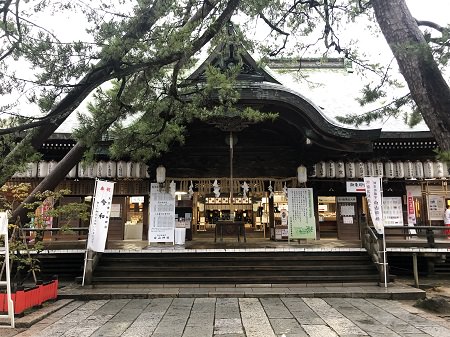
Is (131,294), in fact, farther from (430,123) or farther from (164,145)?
(430,123)

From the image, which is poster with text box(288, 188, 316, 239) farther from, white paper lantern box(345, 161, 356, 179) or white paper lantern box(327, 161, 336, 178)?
white paper lantern box(345, 161, 356, 179)

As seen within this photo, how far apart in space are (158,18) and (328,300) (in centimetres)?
690

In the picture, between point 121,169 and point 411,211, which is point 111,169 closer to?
Result: point 121,169

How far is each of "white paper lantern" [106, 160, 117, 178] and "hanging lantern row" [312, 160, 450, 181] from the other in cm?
721

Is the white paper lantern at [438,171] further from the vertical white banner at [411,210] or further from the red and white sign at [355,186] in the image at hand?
the red and white sign at [355,186]

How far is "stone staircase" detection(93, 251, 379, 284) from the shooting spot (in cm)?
949

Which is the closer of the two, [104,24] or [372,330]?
[104,24]

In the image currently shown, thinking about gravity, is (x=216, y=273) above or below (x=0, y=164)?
below

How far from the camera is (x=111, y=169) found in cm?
1291

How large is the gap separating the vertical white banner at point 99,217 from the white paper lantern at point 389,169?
9.85 m

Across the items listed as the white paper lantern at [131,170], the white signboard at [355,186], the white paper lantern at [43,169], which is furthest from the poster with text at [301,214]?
the white paper lantern at [43,169]

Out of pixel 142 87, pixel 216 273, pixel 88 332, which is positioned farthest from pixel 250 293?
pixel 142 87

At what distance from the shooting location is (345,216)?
1404 centimetres

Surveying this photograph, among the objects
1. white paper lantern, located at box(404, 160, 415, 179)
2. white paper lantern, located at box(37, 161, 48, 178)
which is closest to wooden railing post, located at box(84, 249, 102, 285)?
white paper lantern, located at box(37, 161, 48, 178)
